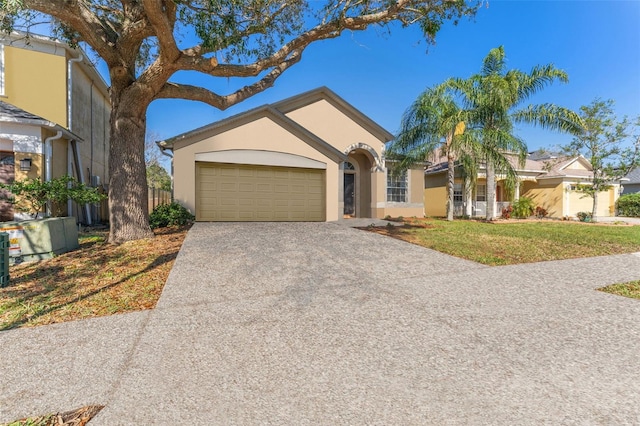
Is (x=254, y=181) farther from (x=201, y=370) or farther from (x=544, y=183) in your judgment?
(x=544, y=183)

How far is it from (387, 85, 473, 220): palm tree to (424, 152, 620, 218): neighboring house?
4.98 m

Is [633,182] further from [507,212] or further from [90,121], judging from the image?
[90,121]

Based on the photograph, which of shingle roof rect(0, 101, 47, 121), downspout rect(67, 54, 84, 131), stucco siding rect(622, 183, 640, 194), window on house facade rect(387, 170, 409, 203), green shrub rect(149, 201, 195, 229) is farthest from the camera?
stucco siding rect(622, 183, 640, 194)

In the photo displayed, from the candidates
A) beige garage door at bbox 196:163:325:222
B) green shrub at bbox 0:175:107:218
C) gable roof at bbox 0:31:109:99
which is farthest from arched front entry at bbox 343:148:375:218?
gable roof at bbox 0:31:109:99

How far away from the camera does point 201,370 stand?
2.73 m

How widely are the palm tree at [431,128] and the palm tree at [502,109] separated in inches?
29.0

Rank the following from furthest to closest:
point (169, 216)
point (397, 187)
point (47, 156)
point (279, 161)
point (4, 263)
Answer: point (397, 187) < point (279, 161) < point (169, 216) < point (47, 156) < point (4, 263)

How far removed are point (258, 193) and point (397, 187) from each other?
8163mm

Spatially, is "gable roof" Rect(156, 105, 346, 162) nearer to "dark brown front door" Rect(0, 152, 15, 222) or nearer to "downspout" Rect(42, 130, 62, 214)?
"downspout" Rect(42, 130, 62, 214)

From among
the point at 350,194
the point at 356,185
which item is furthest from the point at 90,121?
the point at 356,185

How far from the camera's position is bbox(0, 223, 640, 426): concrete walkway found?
2256 mm

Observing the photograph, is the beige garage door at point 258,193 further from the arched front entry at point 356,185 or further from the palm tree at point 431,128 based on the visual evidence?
the palm tree at point 431,128

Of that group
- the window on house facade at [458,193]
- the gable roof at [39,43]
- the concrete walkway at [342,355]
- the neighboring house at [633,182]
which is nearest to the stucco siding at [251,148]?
the gable roof at [39,43]

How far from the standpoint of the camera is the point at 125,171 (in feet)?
26.4
